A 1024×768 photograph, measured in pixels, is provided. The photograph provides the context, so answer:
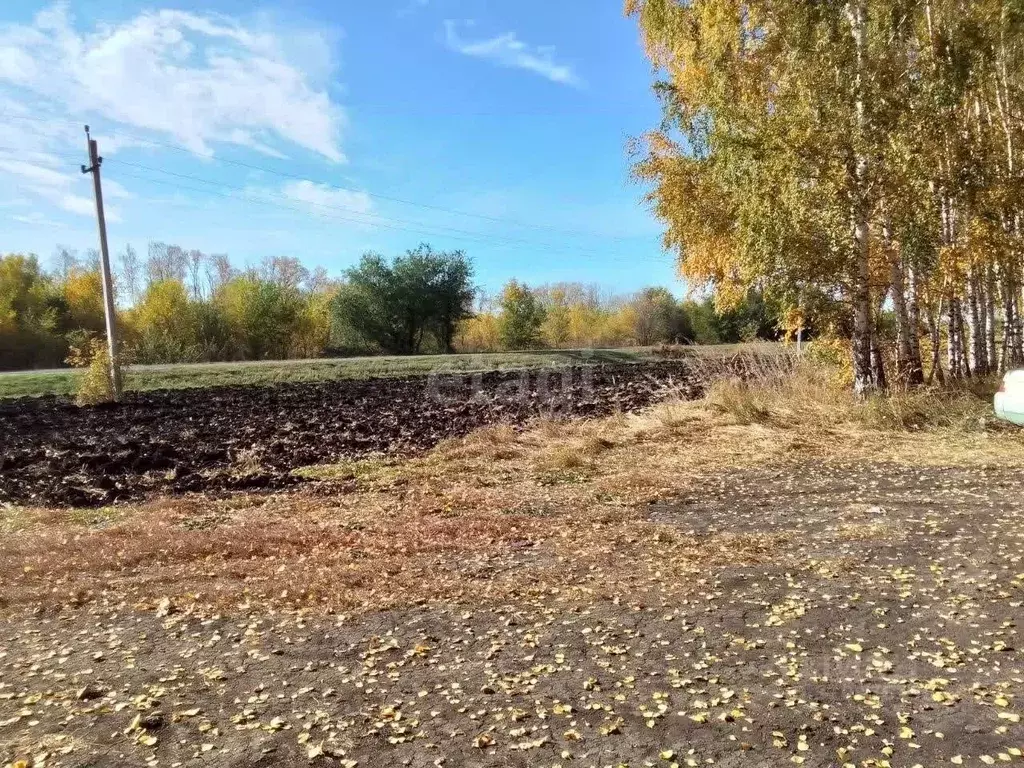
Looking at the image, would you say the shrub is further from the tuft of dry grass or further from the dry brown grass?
the tuft of dry grass

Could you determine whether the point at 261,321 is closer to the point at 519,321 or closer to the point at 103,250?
the point at 519,321

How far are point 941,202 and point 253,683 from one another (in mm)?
12336

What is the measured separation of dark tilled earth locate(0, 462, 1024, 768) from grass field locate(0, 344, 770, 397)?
615 inches

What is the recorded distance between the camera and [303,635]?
4395 mm

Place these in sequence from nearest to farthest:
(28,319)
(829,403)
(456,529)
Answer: (456,529) < (829,403) < (28,319)

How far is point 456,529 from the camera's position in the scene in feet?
21.8

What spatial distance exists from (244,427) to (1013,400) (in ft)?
40.9

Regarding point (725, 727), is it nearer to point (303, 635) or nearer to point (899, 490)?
point (303, 635)

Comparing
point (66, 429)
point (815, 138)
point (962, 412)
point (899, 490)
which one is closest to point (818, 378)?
point (962, 412)

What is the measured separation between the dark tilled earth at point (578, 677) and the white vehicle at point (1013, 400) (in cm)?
237

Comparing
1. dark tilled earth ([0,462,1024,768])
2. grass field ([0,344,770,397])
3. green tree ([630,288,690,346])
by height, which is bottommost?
dark tilled earth ([0,462,1024,768])

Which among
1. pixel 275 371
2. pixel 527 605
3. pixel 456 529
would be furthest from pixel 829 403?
pixel 275 371

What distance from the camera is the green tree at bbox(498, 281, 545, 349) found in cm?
5603

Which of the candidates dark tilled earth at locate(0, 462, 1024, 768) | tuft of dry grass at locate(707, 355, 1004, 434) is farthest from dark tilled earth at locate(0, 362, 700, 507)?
dark tilled earth at locate(0, 462, 1024, 768)
